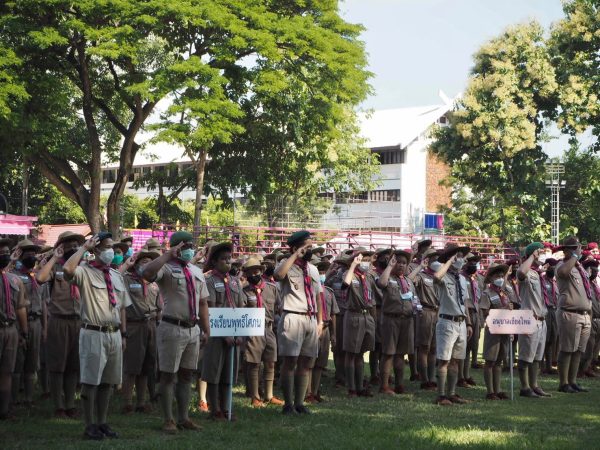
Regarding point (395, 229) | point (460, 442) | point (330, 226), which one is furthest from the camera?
point (395, 229)

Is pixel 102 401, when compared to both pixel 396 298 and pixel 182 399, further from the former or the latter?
pixel 396 298

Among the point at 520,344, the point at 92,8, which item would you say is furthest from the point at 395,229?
the point at 520,344

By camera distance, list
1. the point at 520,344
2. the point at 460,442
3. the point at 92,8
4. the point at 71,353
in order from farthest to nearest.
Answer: the point at 92,8 → the point at 520,344 → the point at 71,353 → the point at 460,442

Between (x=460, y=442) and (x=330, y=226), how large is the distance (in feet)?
103

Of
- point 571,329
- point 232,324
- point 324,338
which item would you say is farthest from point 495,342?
point 232,324

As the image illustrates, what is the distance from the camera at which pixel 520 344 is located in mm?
14797

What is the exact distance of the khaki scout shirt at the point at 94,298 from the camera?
10.4 metres

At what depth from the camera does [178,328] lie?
431 inches

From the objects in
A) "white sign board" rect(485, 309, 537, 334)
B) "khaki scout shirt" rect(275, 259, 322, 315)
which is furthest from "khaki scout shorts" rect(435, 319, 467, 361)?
"khaki scout shirt" rect(275, 259, 322, 315)

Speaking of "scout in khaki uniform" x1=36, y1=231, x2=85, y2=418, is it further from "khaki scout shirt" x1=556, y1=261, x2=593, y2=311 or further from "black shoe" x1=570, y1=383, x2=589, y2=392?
"black shoe" x1=570, y1=383, x2=589, y2=392

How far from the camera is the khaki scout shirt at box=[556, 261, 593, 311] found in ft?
51.0

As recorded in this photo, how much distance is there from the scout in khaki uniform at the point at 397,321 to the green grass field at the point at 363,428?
1150 millimetres

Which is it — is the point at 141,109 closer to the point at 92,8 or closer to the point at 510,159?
the point at 92,8

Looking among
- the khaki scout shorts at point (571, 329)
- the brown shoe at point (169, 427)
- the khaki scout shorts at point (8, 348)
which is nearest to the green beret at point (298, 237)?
the brown shoe at point (169, 427)
